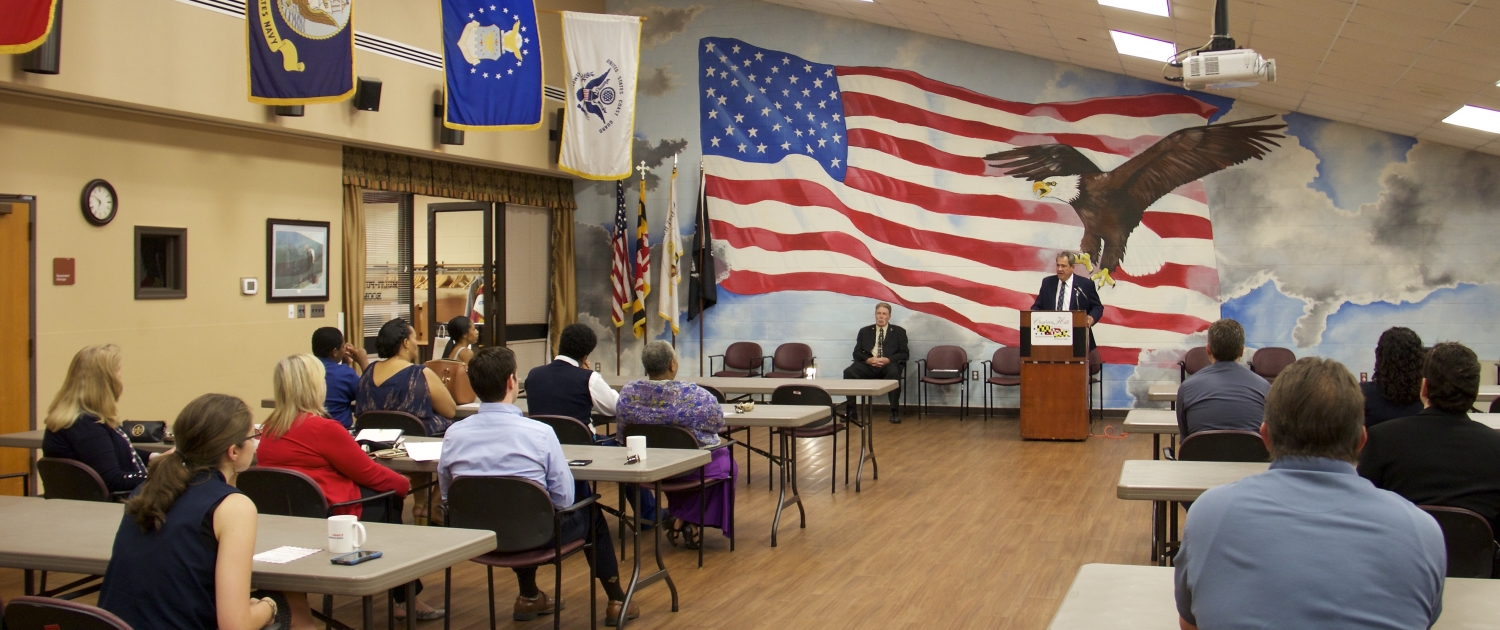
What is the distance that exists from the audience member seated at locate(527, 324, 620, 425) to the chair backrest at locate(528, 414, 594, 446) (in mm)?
247

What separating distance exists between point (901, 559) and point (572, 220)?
7.93 m

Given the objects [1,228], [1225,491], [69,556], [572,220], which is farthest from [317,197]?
[1225,491]

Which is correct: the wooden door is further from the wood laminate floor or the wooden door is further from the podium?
the podium

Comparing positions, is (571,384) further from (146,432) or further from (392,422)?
(146,432)

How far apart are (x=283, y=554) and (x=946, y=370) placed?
8800 millimetres

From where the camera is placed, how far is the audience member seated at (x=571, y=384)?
557 cm

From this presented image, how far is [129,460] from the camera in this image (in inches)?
174

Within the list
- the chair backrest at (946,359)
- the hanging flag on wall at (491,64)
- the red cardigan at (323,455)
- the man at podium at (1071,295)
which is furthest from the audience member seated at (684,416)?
the chair backrest at (946,359)

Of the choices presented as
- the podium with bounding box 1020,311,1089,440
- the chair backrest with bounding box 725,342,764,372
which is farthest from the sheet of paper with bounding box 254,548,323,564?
the chair backrest with bounding box 725,342,764,372

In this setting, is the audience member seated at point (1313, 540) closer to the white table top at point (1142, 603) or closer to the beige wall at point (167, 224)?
the white table top at point (1142, 603)

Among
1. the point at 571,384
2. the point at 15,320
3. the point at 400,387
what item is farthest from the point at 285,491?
the point at 15,320

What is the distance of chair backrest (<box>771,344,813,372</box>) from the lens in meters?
11.7

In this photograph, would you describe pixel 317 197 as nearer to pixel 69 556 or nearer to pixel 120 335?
pixel 120 335

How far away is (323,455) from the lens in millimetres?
4055
